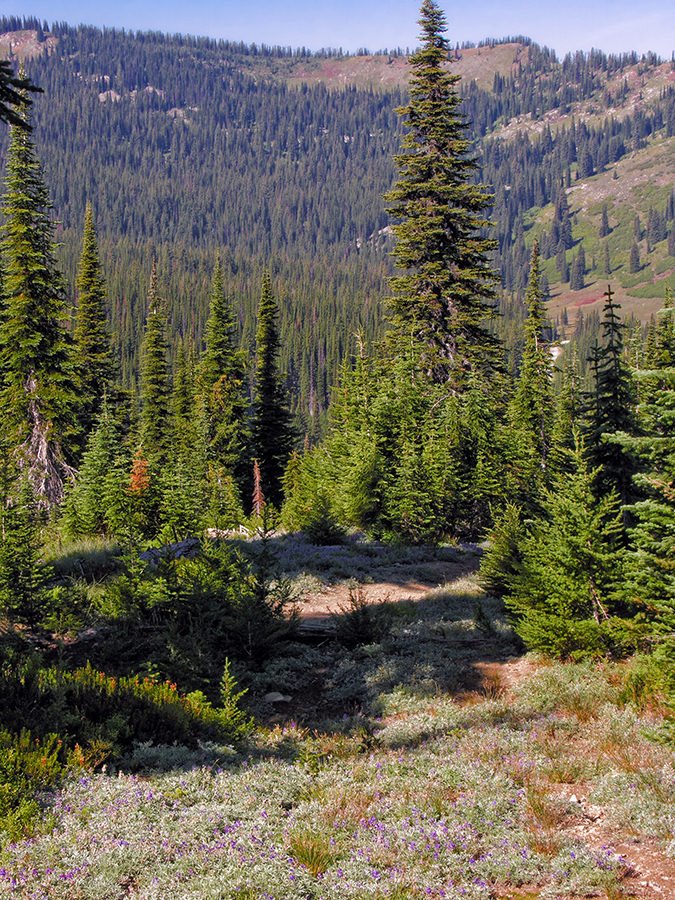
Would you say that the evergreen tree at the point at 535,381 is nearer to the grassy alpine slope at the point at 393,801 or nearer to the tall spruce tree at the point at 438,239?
the tall spruce tree at the point at 438,239

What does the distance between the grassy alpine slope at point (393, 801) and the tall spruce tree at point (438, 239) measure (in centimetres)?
1426

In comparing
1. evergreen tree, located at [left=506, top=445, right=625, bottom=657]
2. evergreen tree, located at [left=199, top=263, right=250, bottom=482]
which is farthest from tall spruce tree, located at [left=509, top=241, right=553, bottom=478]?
evergreen tree, located at [left=506, top=445, right=625, bottom=657]

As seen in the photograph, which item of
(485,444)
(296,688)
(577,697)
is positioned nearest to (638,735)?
(577,697)

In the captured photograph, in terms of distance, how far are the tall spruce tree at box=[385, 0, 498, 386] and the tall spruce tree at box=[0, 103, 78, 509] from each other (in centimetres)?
1109

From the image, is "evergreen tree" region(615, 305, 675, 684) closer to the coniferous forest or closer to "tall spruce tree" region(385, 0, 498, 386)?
the coniferous forest

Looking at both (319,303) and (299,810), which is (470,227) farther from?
(319,303)

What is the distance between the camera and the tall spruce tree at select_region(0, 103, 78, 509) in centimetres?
2341

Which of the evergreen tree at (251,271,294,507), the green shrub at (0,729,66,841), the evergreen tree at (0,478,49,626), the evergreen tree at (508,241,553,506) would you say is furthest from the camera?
the evergreen tree at (251,271,294,507)

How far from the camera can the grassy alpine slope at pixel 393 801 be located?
4.86 meters

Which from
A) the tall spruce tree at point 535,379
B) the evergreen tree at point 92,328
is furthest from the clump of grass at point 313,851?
the evergreen tree at point 92,328

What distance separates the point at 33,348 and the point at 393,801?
69.3 ft

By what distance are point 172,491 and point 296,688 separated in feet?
19.8

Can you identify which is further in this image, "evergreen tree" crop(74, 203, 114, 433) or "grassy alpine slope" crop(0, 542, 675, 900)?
"evergreen tree" crop(74, 203, 114, 433)

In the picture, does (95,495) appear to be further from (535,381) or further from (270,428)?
(270,428)
